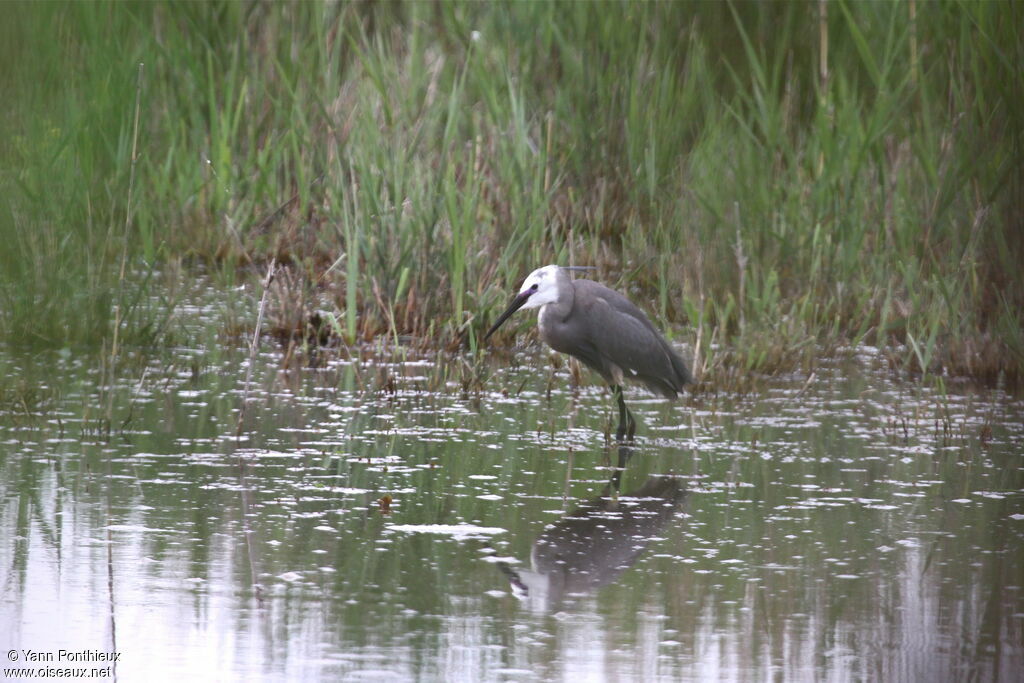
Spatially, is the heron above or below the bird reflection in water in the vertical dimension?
above

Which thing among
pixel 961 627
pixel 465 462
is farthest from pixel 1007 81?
pixel 961 627

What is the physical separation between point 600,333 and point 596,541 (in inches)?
68.9

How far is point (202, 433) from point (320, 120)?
12.6 ft

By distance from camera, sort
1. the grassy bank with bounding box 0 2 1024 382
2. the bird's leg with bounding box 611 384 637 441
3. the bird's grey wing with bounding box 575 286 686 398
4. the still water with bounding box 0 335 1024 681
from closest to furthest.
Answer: the still water with bounding box 0 335 1024 681 < the bird's leg with bounding box 611 384 637 441 < the bird's grey wing with bounding box 575 286 686 398 < the grassy bank with bounding box 0 2 1024 382

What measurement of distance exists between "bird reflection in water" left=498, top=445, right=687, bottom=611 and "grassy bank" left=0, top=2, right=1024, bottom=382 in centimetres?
172

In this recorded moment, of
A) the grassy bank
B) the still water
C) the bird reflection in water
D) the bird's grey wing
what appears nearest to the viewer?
the still water

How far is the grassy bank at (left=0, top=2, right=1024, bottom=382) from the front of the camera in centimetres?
701

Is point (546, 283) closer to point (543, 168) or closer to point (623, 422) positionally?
point (623, 422)

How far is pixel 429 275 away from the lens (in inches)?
296

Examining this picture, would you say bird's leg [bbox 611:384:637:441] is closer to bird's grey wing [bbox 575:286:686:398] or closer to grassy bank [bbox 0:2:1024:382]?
bird's grey wing [bbox 575:286:686:398]

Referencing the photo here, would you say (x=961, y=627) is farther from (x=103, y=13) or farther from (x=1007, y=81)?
(x=103, y=13)

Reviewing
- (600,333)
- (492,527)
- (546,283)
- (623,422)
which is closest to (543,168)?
(546,283)

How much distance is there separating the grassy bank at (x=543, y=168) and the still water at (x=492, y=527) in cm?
51

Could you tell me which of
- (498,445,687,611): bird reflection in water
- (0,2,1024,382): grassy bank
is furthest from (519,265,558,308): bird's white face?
(498,445,687,611): bird reflection in water
